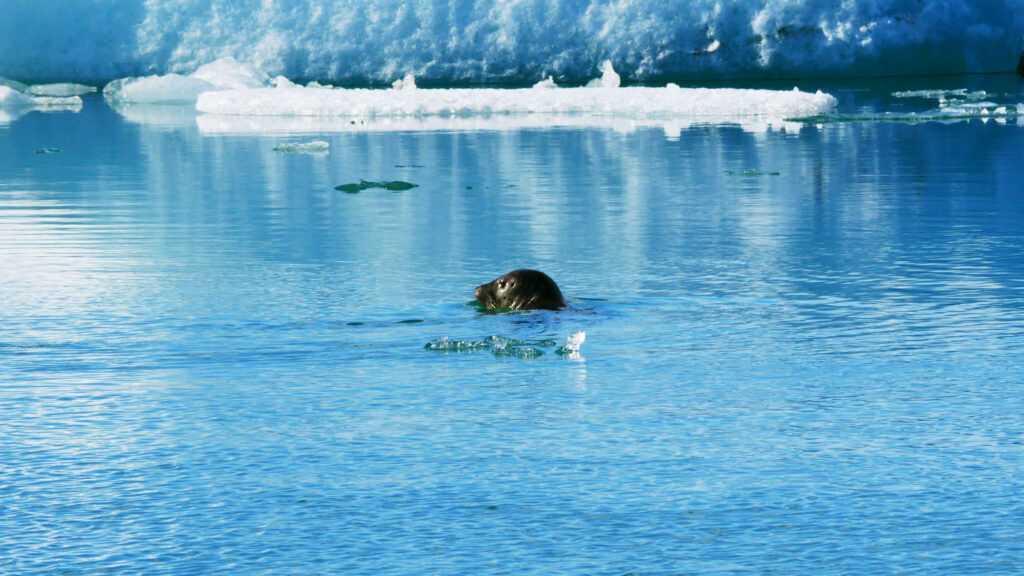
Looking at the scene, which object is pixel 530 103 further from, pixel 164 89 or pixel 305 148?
pixel 164 89

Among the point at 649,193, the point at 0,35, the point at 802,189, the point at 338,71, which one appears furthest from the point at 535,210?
the point at 0,35

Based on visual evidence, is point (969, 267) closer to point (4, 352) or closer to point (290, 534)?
point (4, 352)

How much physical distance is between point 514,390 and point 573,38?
3326 cm

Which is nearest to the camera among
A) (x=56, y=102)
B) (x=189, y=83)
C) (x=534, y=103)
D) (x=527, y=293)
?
(x=527, y=293)

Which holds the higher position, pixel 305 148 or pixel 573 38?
pixel 573 38

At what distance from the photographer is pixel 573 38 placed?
38.1 meters

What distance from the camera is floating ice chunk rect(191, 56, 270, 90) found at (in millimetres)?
33812

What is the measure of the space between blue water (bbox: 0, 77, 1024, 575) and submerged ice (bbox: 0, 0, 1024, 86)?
2577cm

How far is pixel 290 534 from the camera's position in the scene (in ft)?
12.5

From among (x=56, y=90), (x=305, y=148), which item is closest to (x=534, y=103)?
(x=305, y=148)

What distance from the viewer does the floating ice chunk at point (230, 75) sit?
33.8 m

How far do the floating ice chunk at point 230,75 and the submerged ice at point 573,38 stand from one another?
312 centimetres

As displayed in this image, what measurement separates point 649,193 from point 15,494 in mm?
9555

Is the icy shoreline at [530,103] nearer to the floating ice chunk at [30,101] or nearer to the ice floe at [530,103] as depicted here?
the ice floe at [530,103]
